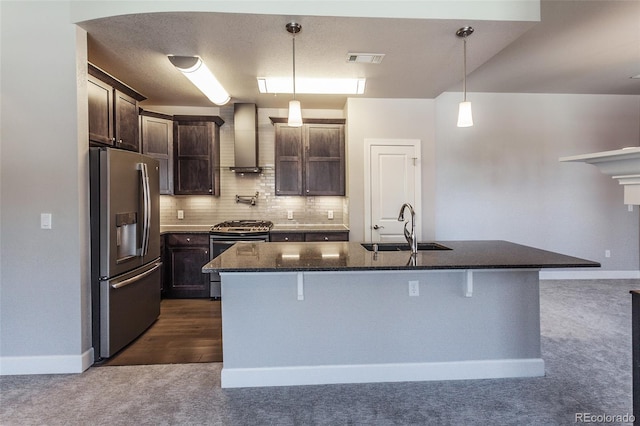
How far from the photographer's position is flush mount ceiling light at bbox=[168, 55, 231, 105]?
3021mm

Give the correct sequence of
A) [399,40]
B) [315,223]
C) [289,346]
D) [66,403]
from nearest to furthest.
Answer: [66,403], [289,346], [399,40], [315,223]

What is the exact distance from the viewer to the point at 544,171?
497 cm

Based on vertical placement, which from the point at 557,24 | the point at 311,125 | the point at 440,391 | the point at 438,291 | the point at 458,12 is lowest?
the point at 440,391

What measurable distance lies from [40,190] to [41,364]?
1.35m

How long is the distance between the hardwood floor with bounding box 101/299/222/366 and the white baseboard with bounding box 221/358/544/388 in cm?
55

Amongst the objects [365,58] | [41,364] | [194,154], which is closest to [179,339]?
[41,364]

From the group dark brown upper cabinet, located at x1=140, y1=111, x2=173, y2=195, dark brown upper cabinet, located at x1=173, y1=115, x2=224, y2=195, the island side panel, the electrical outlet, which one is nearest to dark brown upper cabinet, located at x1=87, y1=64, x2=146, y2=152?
dark brown upper cabinet, located at x1=140, y1=111, x2=173, y2=195

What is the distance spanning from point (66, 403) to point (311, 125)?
379 cm

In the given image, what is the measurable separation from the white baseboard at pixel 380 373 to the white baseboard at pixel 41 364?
1.24m

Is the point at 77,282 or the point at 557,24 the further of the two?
the point at 557,24

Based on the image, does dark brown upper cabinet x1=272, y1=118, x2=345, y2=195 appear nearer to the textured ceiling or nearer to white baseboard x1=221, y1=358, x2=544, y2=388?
the textured ceiling

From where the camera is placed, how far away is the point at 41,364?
8.15 ft

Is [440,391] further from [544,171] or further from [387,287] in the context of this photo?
[544,171]

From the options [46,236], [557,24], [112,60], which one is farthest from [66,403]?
[557,24]
